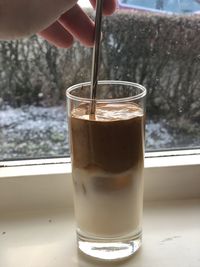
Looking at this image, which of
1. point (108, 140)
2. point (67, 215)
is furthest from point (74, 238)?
point (108, 140)

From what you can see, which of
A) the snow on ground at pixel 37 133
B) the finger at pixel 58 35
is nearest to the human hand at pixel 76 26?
the finger at pixel 58 35

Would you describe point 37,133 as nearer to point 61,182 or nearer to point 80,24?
point 61,182

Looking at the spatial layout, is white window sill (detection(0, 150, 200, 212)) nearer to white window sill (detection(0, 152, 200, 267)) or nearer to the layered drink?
white window sill (detection(0, 152, 200, 267))

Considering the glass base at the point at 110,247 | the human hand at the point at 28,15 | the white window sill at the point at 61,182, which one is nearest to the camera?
the human hand at the point at 28,15

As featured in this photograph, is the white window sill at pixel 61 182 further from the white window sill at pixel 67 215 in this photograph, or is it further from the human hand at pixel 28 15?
the human hand at pixel 28 15

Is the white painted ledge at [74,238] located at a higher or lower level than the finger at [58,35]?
lower
